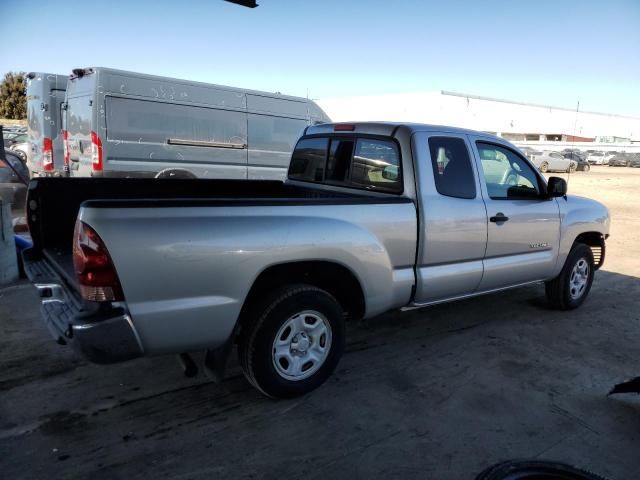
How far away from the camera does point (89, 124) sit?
876cm

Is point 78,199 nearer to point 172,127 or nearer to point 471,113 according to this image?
point 172,127

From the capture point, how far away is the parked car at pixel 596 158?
4797 cm

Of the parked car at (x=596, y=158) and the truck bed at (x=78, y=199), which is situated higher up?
the parked car at (x=596, y=158)

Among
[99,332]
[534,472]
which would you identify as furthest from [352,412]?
[99,332]

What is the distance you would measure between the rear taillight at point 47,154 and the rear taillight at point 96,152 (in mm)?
3731

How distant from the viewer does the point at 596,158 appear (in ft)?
159

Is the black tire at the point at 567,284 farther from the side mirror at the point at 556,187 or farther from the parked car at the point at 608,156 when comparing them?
the parked car at the point at 608,156

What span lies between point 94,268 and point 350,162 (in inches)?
98.5

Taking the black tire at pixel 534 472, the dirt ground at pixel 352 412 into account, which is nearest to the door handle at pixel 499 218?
the dirt ground at pixel 352 412

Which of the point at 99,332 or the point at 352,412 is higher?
the point at 99,332

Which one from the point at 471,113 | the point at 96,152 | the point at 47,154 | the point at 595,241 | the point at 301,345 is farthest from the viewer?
the point at 471,113

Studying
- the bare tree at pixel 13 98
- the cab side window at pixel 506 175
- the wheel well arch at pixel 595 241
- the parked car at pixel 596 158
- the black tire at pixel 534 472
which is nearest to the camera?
the black tire at pixel 534 472

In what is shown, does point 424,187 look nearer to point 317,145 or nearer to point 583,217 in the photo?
point 317,145

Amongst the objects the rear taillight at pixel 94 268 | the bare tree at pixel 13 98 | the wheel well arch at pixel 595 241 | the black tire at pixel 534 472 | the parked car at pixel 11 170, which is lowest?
the black tire at pixel 534 472
